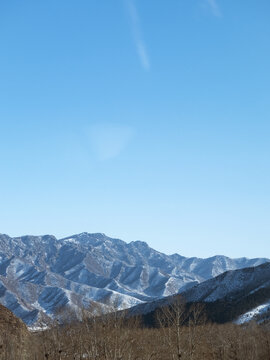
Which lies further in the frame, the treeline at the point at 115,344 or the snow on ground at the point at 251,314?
the snow on ground at the point at 251,314

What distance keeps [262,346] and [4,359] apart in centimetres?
5748

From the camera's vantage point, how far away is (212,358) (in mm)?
83500

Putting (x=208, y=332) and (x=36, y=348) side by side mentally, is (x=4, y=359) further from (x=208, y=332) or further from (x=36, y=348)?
(x=208, y=332)

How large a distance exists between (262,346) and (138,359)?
37530 millimetres

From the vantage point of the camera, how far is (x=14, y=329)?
10831cm

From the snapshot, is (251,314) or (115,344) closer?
(115,344)

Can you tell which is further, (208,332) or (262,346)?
(208,332)

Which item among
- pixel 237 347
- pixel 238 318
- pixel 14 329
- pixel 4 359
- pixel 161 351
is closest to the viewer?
pixel 4 359

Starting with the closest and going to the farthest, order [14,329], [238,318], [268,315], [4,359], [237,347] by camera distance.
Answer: [4,359] < [237,347] < [14,329] < [268,315] < [238,318]

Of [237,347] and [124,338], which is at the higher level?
[124,338]

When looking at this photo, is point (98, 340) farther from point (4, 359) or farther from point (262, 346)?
point (262, 346)

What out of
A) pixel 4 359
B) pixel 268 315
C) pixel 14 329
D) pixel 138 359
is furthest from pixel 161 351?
pixel 268 315

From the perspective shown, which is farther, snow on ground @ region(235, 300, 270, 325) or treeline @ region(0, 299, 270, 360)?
snow on ground @ region(235, 300, 270, 325)

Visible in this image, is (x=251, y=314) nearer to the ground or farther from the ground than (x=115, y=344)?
nearer to the ground
